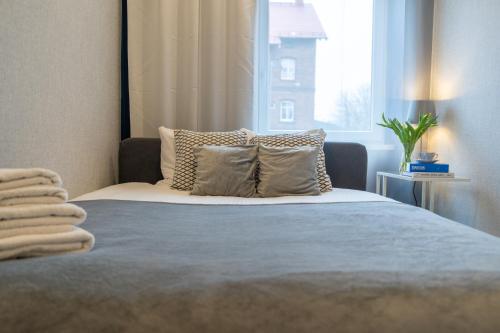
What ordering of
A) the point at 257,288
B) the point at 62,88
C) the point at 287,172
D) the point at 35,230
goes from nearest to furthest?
the point at 257,288
the point at 35,230
the point at 62,88
the point at 287,172

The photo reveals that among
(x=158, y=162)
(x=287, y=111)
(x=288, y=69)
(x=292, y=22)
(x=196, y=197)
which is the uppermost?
(x=292, y=22)

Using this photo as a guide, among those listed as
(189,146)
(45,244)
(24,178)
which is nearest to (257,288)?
(45,244)

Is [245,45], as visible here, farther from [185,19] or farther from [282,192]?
[282,192]

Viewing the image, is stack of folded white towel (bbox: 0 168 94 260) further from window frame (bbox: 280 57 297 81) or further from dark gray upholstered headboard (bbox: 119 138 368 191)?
window frame (bbox: 280 57 297 81)

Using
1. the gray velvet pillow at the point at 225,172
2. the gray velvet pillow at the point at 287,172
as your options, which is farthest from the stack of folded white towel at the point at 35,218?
the gray velvet pillow at the point at 287,172

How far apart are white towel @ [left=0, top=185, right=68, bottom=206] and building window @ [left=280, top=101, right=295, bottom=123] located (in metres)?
2.19

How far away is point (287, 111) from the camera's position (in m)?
3.03

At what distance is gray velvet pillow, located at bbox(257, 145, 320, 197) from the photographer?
2.14m

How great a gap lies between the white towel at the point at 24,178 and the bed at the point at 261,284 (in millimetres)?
179

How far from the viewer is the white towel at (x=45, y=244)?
873 millimetres

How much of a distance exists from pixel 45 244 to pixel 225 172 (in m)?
1.26

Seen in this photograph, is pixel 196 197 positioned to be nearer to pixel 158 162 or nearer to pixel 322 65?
pixel 158 162

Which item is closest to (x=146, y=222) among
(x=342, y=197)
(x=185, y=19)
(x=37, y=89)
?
(x=37, y=89)

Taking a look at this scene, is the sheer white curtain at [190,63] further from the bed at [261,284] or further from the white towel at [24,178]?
the white towel at [24,178]
